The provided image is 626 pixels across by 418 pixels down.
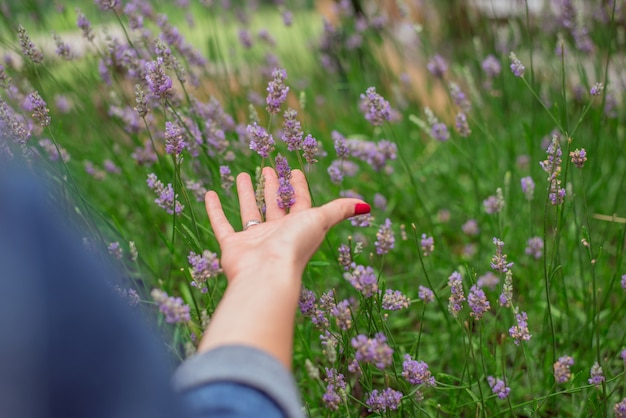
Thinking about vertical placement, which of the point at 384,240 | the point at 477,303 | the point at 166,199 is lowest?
the point at 477,303

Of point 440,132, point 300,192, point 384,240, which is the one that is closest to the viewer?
point 300,192

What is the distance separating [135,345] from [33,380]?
12 cm

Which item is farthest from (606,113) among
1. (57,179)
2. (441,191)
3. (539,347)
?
(57,179)

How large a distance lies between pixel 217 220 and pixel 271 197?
112 millimetres

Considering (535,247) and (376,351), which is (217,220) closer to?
(376,351)

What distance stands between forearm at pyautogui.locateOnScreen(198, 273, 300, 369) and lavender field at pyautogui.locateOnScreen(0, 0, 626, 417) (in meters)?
0.19

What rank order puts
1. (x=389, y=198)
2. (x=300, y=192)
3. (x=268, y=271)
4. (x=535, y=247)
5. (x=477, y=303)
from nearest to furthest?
(x=268, y=271) < (x=300, y=192) < (x=477, y=303) < (x=535, y=247) < (x=389, y=198)

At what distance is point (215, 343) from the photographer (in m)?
0.88

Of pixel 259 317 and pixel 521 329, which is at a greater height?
pixel 259 317

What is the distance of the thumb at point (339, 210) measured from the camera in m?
1.08

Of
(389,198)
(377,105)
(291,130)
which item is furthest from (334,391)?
(389,198)

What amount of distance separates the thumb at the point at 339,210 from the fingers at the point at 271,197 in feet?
0.39

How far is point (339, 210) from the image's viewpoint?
1.11 metres

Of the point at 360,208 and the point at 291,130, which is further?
the point at 291,130
